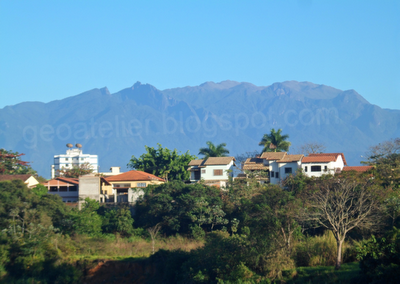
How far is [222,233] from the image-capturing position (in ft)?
104

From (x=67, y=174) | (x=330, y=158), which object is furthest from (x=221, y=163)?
(x=67, y=174)

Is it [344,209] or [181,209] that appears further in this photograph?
[181,209]

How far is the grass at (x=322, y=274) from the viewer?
74.2 feet

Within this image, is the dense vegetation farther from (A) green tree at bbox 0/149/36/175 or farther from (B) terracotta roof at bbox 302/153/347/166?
(A) green tree at bbox 0/149/36/175

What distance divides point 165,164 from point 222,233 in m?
26.6

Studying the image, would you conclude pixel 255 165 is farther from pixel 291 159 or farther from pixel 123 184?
pixel 123 184

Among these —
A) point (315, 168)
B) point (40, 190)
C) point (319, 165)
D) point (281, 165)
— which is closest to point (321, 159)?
point (319, 165)

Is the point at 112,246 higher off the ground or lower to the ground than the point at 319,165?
lower

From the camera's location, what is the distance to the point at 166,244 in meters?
35.6

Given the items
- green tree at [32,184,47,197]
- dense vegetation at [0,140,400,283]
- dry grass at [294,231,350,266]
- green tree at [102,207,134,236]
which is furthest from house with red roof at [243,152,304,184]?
green tree at [32,184,47,197]

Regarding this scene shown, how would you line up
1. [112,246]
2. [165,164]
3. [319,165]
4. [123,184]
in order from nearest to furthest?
1. [112,246]
2. [123,184]
3. [319,165]
4. [165,164]

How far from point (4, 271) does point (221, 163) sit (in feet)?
88.6

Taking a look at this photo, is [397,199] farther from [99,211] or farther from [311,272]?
[99,211]

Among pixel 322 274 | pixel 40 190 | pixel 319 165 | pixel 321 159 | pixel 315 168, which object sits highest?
pixel 321 159
